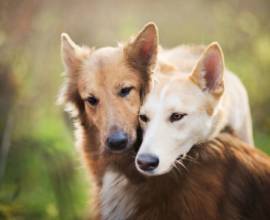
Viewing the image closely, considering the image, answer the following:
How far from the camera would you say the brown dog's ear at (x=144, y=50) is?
1.91 meters

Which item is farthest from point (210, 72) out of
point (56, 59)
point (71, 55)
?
point (56, 59)

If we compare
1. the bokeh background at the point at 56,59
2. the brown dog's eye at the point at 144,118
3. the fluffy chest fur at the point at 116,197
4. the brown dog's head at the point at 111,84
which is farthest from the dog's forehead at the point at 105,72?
the bokeh background at the point at 56,59

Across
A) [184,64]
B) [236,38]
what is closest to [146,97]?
[184,64]

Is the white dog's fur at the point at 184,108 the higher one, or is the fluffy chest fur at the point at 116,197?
the white dog's fur at the point at 184,108

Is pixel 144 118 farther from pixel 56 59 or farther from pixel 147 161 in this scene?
pixel 56 59

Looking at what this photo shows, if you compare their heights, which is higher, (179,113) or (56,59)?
(56,59)

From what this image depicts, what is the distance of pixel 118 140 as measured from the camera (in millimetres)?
1831

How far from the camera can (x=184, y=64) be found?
2.03 m

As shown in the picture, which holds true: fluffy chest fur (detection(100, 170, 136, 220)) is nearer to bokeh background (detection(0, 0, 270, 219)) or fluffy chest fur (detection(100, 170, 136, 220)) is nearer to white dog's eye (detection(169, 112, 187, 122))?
white dog's eye (detection(169, 112, 187, 122))

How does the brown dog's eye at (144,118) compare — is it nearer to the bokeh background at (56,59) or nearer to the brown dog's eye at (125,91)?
the brown dog's eye at (125,91)

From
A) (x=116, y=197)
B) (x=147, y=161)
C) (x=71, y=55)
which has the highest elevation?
(x=71, y=55)

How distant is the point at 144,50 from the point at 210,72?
0.19 metres

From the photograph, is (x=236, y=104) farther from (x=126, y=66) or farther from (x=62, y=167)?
(x=62, y=167)

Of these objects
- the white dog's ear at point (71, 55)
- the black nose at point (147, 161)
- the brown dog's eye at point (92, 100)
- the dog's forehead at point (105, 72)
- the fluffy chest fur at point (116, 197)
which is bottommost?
the fluffy chest fur at point (116, 197)
